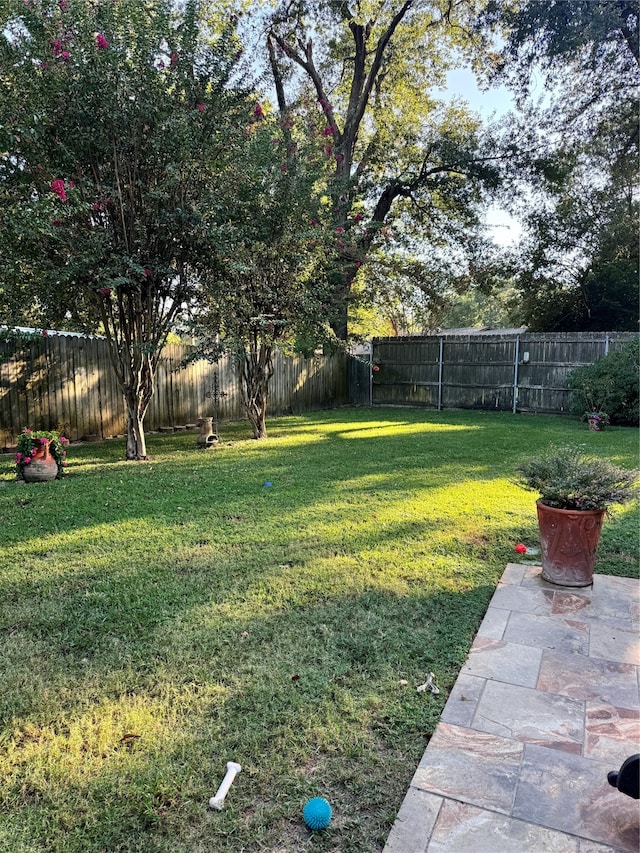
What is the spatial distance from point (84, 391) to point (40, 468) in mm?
2770

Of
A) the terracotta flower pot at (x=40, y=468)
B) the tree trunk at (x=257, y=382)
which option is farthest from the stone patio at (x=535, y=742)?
the tree trunk at (x=257, y=382)

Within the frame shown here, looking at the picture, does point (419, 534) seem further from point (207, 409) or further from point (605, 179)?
point (605, 179)

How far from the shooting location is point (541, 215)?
14414 mm

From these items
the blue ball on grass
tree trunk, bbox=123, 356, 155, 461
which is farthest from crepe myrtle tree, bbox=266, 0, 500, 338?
the blue ball on grass

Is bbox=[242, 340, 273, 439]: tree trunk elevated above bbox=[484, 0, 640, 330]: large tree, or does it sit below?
below

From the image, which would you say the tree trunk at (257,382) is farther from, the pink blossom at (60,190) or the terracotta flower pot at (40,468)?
the pink blossom at (60,190)

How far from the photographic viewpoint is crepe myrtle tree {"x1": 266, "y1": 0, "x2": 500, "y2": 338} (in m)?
12.1

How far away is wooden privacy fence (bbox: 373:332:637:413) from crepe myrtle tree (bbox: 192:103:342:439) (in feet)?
18.7

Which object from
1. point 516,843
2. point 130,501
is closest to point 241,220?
point 130,501

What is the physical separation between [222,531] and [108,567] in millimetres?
842

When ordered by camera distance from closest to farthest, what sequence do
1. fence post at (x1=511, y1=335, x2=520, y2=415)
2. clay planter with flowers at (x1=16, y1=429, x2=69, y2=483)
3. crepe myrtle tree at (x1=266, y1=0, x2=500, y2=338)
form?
clay planter with flowers at (x1=16, y1=429, x2=69, y2=483) → fence post at (x1=511, y1=335, x2=520, y2=415) → crepe myrtle tree at (x1=266, y1=0, x2=500, y2=338)

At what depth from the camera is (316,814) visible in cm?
133

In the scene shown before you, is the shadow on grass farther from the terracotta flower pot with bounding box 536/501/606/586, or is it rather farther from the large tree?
the large tree

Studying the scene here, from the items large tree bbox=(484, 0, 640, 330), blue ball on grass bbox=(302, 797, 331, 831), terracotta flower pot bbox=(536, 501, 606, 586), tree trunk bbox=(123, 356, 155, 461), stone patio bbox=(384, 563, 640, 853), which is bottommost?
stone patio bbox=(384, 563, 640, 853)
